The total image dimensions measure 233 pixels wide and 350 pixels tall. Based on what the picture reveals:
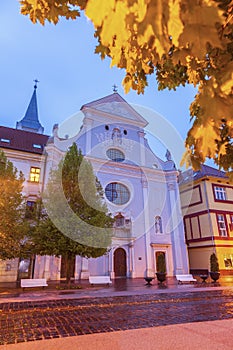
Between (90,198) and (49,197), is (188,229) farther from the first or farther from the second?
(49,197)

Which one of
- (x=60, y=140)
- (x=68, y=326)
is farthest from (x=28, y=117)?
(x=68, y=326)

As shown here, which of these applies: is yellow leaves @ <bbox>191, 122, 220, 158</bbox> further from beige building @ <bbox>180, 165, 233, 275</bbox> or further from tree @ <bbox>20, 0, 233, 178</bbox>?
beige building @ <bbox>180, 165, 233, 275</bbox>

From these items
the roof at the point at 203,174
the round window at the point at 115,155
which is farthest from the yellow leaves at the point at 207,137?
the roof at the point at 203,174

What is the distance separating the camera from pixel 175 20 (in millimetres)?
1307

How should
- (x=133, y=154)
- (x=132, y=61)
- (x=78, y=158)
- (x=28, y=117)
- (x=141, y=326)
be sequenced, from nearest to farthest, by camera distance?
(x=132, y=61)
(x=141, y=326)
(x=78, y=158)
(x=133, y=154)
(x=28, y=117)

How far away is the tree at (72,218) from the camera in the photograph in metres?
14.5

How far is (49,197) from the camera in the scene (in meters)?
15.5

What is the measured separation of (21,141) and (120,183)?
10.5 metres

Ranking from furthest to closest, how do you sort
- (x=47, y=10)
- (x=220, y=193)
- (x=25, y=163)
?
(x=220, y=193) → (x=25, y=163) → (x=47, y=10)

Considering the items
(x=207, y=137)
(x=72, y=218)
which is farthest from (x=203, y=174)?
(x=207, y=137)

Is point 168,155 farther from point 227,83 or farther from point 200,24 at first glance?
point 200,24

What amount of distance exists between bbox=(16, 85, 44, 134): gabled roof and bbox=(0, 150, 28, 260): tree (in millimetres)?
33219

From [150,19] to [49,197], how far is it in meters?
15.1

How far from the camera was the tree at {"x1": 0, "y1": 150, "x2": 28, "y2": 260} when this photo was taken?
14422 millimetres
